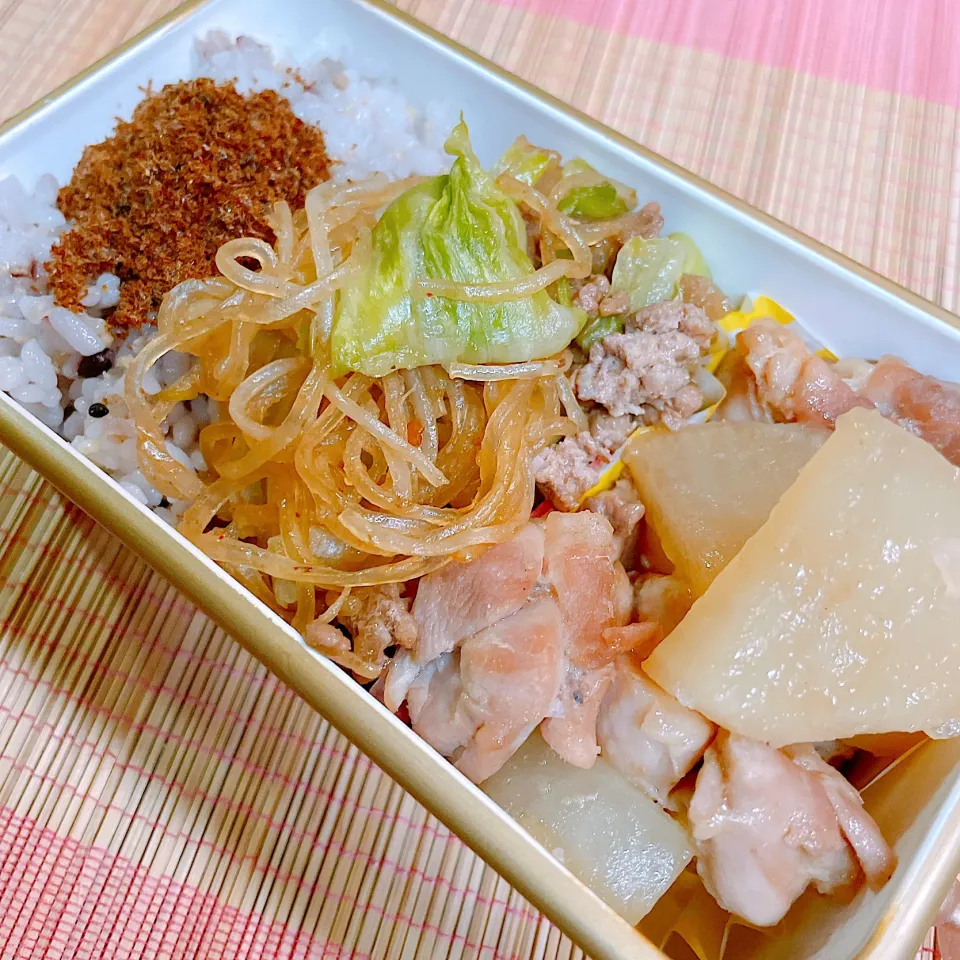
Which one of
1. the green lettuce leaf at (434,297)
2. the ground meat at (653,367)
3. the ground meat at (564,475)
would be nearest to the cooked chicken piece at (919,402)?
the ground meat at (653,367)

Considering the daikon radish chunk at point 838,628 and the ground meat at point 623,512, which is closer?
the daikon radish chunk at point 838,628

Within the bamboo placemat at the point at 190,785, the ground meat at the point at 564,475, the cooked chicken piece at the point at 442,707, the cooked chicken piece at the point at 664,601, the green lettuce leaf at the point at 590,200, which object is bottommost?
the bamboo placemat at the point at 190,785

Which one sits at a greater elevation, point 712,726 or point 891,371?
point 891,371

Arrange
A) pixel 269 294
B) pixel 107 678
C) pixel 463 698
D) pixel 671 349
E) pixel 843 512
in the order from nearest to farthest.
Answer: pixel 843 512 → pixel 463 698 → pixel 269 294 → pixel 671 349 → pixel 107 678

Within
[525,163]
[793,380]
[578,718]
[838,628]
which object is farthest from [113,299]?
[838,628]

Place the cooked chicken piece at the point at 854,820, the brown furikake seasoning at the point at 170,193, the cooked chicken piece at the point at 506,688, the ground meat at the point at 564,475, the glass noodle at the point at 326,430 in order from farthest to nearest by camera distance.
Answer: the brown furikake seasoning at the point at 170,193
the ground meat at the point at 564,475
the glass noodle at the point at 326,430
the cooked chicken piece at the point at 506,688
the cooked chicken piece at the point at 854,820

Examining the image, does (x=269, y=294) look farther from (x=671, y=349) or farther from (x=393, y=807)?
(x=393, y=807)

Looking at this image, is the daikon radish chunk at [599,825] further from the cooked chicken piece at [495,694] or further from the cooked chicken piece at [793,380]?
the cooked chicken piece at [793,380]

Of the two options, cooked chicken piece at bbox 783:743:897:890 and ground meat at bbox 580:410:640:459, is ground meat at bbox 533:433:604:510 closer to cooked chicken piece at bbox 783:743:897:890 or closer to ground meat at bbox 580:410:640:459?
ground meat at bbox 580:410:640:459

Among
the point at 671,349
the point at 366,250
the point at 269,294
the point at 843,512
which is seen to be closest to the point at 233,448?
the point at 269,294
